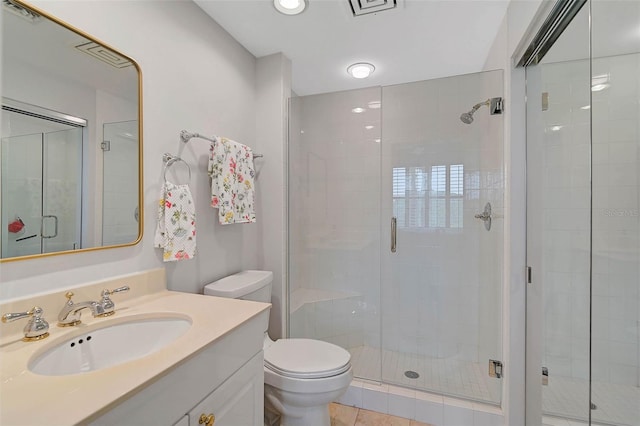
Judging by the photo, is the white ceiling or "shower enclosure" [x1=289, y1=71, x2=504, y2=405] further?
"shower enclosure" [x1=289, y1=71, x2=504, y2=405]

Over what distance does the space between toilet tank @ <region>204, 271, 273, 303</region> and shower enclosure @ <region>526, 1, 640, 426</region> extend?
1.43m

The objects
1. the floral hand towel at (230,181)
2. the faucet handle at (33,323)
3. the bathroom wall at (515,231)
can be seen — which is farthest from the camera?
the floral hand towel at (230,181)

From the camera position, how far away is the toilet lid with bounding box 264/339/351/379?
1385 mm

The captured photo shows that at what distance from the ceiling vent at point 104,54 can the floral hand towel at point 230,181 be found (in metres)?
0.53

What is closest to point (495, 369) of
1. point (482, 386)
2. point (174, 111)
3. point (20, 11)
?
point (482, 386)

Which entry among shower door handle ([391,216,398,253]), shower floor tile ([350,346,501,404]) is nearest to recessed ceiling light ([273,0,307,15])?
shower door handle ([391,216,398,253])

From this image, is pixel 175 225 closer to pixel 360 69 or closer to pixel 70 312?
pixel 70 312

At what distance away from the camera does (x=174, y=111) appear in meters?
1.44

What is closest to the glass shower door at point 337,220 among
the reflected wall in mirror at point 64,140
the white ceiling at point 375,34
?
the white ceiling at point 375,34

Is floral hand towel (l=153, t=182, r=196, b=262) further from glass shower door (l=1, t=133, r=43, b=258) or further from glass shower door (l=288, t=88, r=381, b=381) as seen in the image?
glass shower door (l=288, t=88, r=381, b=381)

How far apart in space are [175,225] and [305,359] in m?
0.92

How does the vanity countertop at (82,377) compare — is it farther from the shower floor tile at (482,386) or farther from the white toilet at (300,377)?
the shower floor tile at (482,386)

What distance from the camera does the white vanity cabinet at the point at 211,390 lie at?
0.65 m

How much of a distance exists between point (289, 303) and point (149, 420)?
1.49 meters
